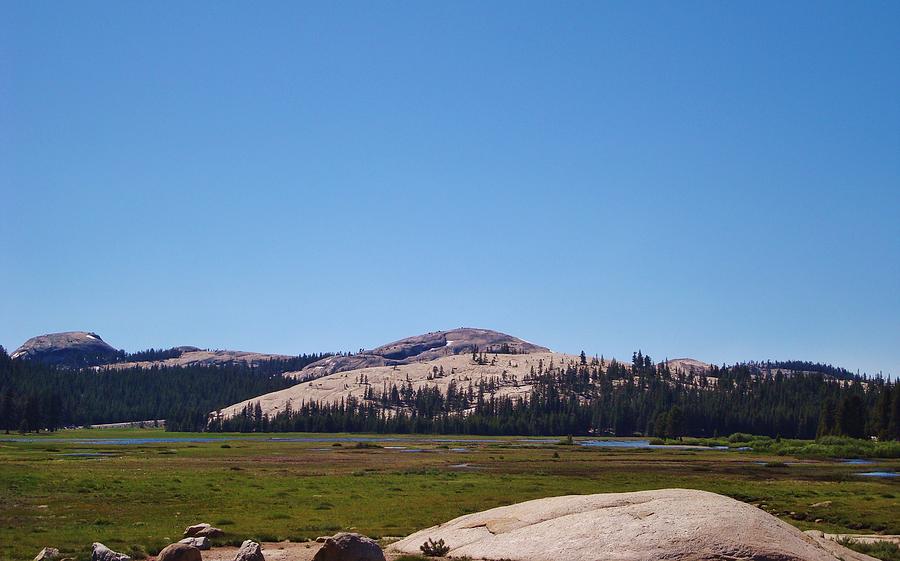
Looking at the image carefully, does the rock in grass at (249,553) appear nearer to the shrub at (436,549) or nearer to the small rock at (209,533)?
the shrub at (436,549)

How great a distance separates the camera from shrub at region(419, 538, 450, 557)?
94.0 ft

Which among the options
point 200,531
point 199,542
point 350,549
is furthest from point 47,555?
point 350,549

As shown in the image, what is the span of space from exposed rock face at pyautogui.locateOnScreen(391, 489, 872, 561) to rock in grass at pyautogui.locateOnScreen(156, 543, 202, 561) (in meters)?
7.58

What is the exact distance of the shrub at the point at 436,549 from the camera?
28641 millimetres

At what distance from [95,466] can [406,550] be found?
2397 inches

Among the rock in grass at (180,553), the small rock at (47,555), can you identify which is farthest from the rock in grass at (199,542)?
the small rock at (47,555)

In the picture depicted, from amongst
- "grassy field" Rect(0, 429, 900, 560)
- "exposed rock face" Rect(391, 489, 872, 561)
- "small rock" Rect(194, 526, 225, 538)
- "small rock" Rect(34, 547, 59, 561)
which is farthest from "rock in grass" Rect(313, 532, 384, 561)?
"small rock" Rect(34, 547, 59, 561)

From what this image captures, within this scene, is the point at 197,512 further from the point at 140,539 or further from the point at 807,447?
the point at 807,447

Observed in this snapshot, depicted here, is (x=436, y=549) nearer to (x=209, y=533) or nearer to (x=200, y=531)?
(x=209, y=533)

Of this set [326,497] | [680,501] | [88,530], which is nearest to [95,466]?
[326,497]

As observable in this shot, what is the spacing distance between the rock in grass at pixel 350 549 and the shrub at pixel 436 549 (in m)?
2.95

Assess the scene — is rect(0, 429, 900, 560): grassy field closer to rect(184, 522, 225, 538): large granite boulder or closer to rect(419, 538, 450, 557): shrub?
rect(184, 522, 225, 538): large granite boulder

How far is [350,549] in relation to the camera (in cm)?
2581

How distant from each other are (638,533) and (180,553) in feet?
48.1
